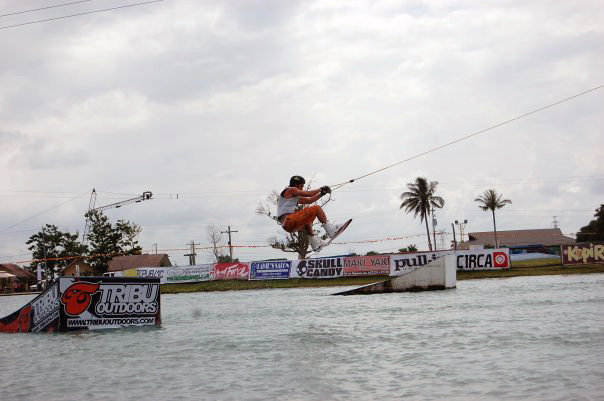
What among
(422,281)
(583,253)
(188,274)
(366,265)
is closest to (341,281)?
(366,265)

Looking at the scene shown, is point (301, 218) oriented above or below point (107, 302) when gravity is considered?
above

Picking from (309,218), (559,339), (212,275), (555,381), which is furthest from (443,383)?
(212,275)

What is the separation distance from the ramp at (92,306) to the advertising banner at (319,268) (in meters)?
40.3

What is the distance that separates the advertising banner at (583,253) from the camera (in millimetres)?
56844

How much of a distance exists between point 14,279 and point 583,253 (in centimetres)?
10344

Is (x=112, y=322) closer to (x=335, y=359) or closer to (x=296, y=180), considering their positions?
(x=296, y=180)

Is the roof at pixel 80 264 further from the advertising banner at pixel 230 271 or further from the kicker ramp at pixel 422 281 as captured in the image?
the kicker ramp at pixel 422 281

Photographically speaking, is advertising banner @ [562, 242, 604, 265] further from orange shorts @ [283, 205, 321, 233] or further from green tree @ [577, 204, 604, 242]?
green tree @ [577, 204, 604, 242]

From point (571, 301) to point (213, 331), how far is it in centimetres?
1227

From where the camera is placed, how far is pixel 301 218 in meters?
18.2

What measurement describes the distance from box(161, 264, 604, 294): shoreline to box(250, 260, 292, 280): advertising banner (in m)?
0.68

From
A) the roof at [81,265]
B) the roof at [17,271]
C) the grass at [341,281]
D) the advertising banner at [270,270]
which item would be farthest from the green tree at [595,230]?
the roof at [17,271]

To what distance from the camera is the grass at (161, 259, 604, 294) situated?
54.8 m

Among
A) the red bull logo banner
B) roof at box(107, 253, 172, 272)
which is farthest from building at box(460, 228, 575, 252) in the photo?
the red bull logo banner
